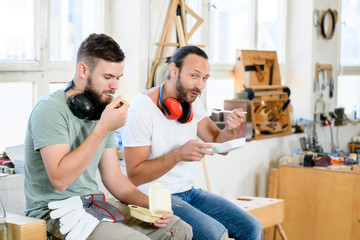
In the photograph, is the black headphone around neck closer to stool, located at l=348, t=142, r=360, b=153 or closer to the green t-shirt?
the green t-shirt

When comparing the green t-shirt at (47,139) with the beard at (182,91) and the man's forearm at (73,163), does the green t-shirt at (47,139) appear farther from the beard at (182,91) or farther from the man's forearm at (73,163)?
the beard at (182,91)

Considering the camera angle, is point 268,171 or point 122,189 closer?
point 122,189

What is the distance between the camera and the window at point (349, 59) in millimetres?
6125

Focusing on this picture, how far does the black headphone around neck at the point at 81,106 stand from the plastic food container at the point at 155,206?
41cm

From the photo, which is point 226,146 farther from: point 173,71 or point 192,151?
point 173,71

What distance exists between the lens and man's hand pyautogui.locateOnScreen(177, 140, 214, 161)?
8.38ft

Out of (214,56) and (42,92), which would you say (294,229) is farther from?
(42,92)

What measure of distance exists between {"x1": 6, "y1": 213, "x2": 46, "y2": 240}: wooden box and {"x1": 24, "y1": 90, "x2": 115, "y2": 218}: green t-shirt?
0.15 meters

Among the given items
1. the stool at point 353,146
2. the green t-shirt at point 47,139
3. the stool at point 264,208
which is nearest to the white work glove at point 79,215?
the green t-shirt at point 47,139

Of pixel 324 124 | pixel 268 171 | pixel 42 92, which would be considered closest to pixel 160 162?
pixel 42 92

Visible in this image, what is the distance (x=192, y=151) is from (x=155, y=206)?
0.46 m

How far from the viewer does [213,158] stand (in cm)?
402

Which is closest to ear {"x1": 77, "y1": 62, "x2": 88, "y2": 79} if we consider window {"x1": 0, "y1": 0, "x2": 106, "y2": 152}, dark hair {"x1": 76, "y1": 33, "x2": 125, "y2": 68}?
dark hair {"x1": 76, "y1": 33, "x2": 125, "y2": 68}

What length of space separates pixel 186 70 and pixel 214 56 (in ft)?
6.43
